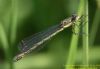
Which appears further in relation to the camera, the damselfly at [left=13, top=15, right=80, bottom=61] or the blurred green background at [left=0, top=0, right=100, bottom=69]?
the blurred green background at [left=0, top=0, right=100, bottom=69]

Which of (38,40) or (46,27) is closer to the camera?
(38,40)

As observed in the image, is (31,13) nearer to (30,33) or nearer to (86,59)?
(30,33)

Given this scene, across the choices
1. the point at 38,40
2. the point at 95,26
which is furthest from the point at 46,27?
the point at 95,26

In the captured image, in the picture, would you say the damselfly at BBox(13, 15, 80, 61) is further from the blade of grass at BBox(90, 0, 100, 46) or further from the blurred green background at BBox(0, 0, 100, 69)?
the blade of grass at BBox(90, 0, 100, 46)

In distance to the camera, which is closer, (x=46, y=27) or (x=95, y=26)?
(x=95, y=26)

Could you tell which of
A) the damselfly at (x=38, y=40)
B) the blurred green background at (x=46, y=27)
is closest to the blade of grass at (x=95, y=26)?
the blurred green background at (x=46, y=27)

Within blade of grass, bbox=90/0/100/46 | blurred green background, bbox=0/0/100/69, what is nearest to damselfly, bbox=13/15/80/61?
blurred green background, bbox=0/0/100/69

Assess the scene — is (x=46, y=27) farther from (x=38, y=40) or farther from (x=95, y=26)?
(x=95, y=26)

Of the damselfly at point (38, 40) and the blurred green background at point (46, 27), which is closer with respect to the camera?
the damselfly at point (38, 40)

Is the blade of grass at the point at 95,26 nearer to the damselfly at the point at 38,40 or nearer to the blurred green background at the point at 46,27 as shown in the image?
the blurred green background at the point at 46,27
